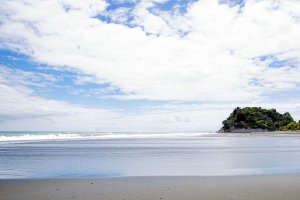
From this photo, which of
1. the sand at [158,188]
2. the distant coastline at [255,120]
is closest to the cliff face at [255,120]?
the distant coastline at [255,120]

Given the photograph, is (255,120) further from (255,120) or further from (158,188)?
(158,188)

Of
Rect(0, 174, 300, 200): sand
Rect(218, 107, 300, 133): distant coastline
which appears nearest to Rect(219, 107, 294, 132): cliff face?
Rect(218, 107, 300, 133): distant coastline

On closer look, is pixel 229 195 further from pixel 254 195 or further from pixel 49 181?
pixel 49 181

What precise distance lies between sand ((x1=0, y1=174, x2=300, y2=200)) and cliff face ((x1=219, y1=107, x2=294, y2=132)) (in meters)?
149

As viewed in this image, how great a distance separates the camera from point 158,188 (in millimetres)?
13062

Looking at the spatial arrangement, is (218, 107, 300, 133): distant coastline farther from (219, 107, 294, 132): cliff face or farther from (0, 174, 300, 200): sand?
(0, 174, 300, 200): sand

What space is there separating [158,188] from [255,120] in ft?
509

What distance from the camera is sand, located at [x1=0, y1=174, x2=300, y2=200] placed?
11578mm

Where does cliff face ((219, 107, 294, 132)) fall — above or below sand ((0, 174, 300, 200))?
above

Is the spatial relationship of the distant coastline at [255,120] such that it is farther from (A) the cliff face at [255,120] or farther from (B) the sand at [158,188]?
(B) the sand at [158,188]

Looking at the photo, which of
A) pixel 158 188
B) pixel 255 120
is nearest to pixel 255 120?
pixel 255 120

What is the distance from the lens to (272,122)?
16200 cm

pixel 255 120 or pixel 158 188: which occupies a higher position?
pixel 255 120

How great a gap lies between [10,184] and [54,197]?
3.32m
